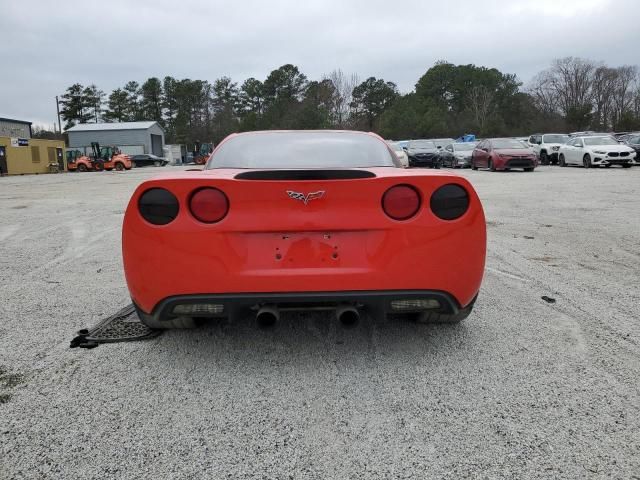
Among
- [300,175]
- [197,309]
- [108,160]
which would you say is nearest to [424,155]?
[300,175]

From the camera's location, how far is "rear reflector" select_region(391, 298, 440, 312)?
8.71 feet

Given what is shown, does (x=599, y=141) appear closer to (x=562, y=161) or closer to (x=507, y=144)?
(x=562, y=161)

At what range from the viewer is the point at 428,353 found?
304cm

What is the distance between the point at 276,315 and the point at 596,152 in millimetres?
23775

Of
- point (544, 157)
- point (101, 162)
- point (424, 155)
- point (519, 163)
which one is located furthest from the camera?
point (101, 162)

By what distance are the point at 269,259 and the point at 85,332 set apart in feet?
5.27

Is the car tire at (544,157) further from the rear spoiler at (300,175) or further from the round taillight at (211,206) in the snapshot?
the round taillight at (211,206)

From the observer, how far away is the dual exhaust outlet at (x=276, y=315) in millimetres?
2613

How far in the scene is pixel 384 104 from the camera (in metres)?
83.6

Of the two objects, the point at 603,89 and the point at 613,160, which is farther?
the point at 603,89

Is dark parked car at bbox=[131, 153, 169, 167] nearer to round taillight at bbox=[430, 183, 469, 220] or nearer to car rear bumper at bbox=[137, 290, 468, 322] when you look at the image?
car rear bumper at bbox=[137, 290, 468, 322]

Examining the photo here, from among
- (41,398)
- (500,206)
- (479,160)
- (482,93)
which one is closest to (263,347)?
(41,398)

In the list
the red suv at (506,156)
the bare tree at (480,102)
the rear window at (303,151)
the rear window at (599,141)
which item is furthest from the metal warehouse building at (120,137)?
the rear window at (303,151)

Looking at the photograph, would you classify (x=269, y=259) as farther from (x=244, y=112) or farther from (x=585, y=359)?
(x=244, y=112)
